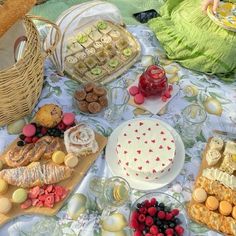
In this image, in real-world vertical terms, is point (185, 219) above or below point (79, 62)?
below

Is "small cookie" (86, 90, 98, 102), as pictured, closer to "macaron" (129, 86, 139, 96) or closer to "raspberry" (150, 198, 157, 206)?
"macaron" (129, 86, 139, 96)

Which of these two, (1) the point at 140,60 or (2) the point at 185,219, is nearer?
(2) the point at 185,219

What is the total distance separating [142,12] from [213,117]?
58cm

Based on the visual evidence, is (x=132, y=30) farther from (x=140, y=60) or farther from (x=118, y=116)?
(x=118, y=116)

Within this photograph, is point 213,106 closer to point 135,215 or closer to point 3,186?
point 135,215

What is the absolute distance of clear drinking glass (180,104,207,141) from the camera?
4.07 ft

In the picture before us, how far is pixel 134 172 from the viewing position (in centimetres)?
112

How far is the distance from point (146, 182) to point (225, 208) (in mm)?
215

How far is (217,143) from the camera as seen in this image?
1.19 metres

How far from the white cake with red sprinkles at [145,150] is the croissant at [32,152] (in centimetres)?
18

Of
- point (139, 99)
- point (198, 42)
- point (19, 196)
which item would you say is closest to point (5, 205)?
point (19, 196)

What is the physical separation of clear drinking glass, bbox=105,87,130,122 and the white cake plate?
0.18 ft

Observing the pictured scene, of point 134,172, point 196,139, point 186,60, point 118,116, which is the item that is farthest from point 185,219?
point 186,60

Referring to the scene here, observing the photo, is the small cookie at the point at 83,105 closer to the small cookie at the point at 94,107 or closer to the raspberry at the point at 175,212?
the small cookie at the point at 94,107
